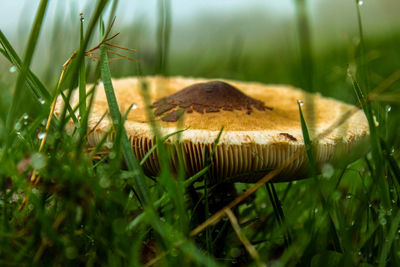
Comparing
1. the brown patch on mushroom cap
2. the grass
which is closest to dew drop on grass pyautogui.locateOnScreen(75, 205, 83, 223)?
the grass

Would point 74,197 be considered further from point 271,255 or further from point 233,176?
point 271,255

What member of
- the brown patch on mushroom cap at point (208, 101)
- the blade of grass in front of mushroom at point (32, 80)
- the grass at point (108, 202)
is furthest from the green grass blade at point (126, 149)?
the brown patch on mushroom cap at point (208, 101)

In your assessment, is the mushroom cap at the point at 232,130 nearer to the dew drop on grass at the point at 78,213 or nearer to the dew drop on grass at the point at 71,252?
the dew drop on grass at the point at 78,213

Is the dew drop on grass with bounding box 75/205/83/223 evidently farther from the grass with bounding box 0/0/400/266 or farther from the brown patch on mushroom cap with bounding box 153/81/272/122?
the brown patch on mushroom cap with bounding box 153/81/272/122

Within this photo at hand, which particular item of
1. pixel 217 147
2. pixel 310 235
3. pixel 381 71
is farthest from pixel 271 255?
pixel 381 71

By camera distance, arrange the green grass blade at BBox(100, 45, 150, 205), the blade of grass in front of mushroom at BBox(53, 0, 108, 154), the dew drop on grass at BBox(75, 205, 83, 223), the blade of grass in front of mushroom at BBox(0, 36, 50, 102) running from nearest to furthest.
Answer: the blade of grass in front of mushroom at BBox(53, 0, 108, 154) → the dew drop on grass at BBox(75, 205, 83, 223) → the green grass blade at BBox(100, 45, 150, 205) → the blade of grass in front of mushroom at BBox(0, 36, 50, 102)

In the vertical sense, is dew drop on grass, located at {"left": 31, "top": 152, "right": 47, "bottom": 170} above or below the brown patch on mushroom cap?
above

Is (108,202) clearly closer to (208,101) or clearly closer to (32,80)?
(32,80)

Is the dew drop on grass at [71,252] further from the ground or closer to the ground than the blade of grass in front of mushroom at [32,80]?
closer to the ground
